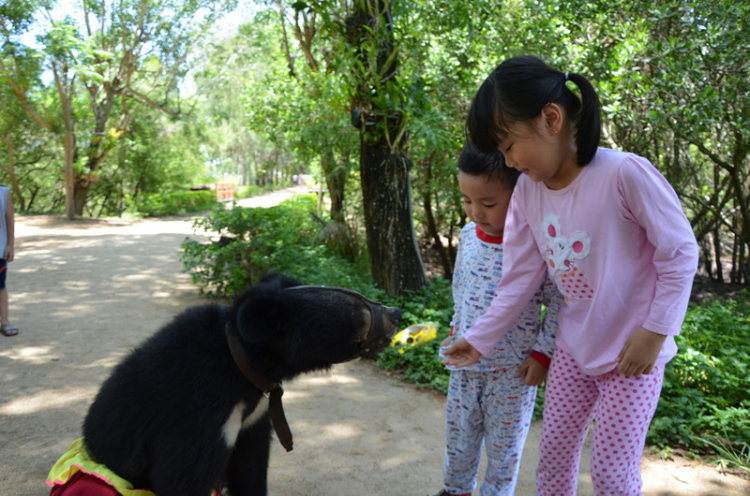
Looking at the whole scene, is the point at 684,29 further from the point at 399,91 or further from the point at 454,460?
the point at 454,460

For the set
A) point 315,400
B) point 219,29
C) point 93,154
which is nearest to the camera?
point 315,400

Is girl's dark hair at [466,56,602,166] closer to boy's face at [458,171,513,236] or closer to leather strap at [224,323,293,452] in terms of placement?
boy's face at [458,171,513,236]

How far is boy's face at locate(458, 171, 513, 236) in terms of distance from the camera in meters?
2.48

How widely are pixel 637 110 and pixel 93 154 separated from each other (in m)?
18.4

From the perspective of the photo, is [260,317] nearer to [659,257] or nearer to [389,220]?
[659,257]

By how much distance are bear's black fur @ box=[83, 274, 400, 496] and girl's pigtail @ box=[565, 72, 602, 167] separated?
3.64ft

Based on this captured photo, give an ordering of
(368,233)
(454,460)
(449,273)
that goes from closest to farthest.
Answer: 1. (454,460)
2. (368,233)
3. (449,273)

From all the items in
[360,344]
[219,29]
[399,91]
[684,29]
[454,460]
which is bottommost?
[454,460]

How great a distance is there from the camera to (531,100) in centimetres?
189

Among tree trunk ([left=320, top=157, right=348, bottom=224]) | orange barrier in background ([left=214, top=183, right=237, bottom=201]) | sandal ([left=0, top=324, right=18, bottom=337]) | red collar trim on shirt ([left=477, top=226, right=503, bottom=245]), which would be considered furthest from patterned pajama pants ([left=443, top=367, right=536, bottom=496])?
orange barrier in background ([left=214, top=183, right=237, bottom=201])

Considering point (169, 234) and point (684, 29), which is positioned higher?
point (684, 29)

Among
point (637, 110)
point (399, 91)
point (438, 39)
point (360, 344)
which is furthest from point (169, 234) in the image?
point (360, 344)

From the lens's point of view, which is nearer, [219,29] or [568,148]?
[568,148]

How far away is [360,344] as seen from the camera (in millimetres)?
2451
